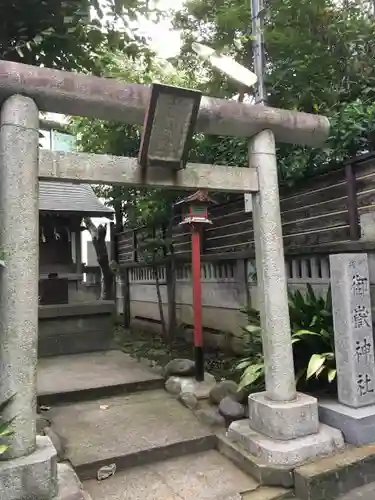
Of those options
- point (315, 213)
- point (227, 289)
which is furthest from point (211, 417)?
point (227, 289)

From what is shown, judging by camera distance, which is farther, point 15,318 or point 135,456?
point 135,456

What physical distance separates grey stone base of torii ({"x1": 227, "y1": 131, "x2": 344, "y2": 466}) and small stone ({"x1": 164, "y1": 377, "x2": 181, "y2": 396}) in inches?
66.7

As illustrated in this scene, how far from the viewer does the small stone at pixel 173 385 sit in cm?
611

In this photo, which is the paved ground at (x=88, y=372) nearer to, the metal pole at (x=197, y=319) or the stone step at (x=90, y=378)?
the stone step at (x=90, y=378)

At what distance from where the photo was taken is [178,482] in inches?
155

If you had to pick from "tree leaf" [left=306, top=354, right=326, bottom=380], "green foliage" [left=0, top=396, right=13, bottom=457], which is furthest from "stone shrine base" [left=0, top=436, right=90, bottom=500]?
"tree leaf" [left=306, top=354, right=326, bottom=380]

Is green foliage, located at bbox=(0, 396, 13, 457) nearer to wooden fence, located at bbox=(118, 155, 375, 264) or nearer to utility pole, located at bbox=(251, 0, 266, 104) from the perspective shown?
wooden fence, located at bbox=(118, 155, 375, 264)

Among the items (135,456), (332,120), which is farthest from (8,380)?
(332,120)

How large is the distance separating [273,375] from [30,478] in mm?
2384

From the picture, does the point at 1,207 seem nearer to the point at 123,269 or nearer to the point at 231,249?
the point at 231,249

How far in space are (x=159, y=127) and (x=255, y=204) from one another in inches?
52.5

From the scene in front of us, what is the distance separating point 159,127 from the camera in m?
3.83

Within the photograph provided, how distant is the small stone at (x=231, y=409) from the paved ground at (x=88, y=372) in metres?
1.81

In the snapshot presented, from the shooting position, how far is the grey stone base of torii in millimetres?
4031
